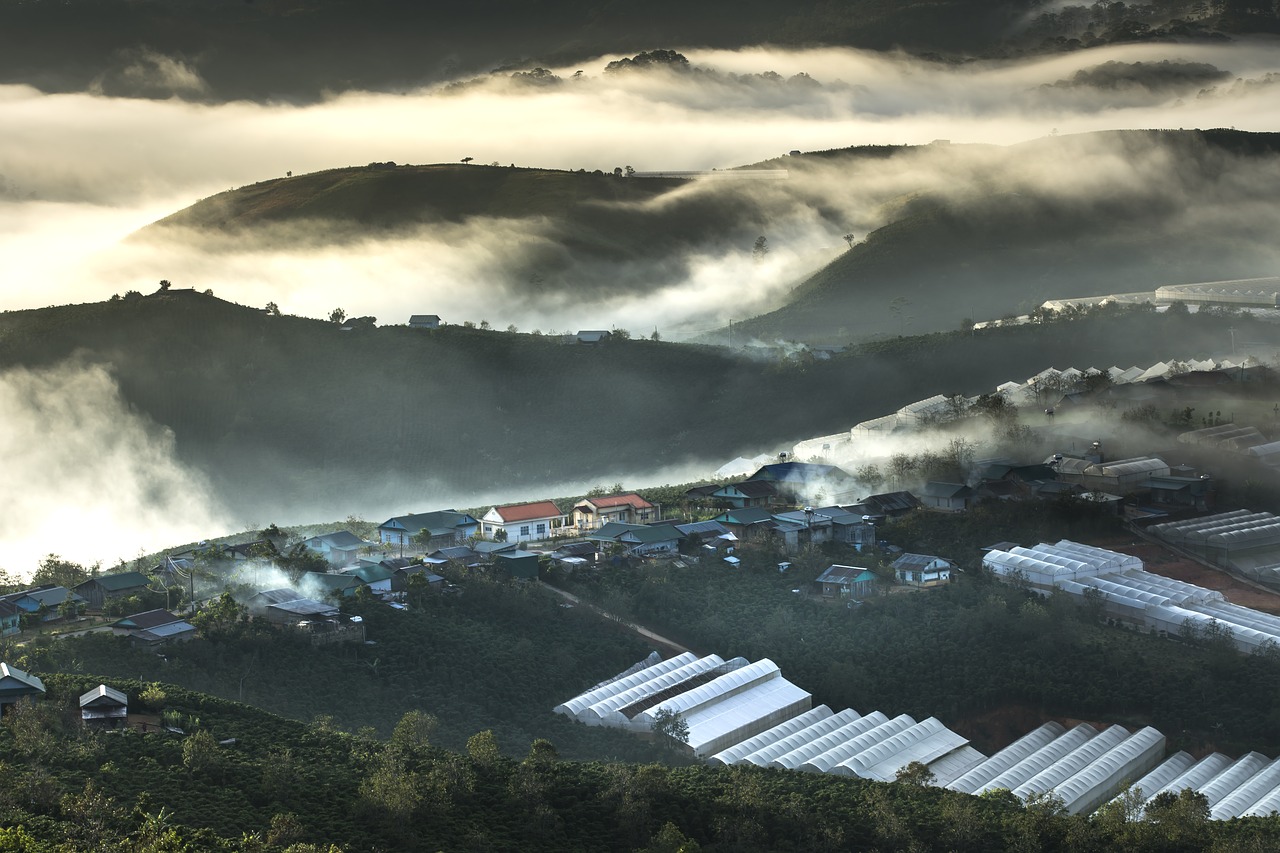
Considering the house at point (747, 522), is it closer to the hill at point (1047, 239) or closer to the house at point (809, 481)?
the house at point (809, 481)

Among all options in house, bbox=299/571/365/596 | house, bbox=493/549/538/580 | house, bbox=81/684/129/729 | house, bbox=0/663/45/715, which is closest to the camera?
house, bbox=81/684/129/729

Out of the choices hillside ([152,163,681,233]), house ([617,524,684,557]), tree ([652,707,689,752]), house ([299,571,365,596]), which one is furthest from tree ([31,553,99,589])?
hillside ([152,163,681,233])

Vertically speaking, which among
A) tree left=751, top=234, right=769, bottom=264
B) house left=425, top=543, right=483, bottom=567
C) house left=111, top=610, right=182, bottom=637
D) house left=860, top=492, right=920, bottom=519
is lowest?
house left=860, top=492, right=920, bottom=519

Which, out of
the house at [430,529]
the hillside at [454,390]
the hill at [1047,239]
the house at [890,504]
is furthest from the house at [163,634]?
the hill at [1047,239]

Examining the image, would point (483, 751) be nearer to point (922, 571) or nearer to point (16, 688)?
point (16, 688)

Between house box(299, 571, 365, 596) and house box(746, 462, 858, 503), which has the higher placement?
house box(299, 571, 365, 596)

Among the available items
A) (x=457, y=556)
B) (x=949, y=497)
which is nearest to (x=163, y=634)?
(x=457, y=556)

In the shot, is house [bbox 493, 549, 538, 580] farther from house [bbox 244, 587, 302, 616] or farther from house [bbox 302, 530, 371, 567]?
house [bbox 244, 587, 302, 616]
